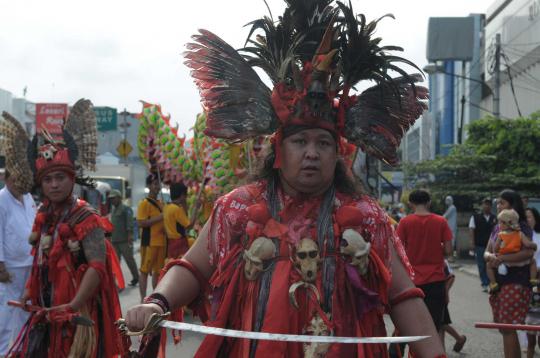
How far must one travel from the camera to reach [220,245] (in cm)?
342

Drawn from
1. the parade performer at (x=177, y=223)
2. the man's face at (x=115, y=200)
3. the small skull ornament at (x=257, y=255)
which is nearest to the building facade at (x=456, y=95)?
the man's face at (x=115, y=200)

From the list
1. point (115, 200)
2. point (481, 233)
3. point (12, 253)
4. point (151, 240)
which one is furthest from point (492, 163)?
point (12, 253)

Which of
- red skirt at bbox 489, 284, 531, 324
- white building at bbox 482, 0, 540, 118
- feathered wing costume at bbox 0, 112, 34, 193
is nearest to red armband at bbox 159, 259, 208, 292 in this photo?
feathered wing costume at bbox 0, 112, 34, 193

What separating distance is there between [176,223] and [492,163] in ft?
59.4

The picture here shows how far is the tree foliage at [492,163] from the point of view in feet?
83.2

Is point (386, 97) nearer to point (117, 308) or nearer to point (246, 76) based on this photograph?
point (246, 76)

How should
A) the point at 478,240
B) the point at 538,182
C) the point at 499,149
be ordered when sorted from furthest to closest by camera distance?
the point at 499,149 < the point at 538,182 < the point at 478,240

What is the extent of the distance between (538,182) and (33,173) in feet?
67.8

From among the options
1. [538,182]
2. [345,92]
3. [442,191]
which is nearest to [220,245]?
[345,92]

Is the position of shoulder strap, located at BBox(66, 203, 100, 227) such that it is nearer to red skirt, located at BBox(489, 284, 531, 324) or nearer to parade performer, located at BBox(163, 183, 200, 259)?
red skirt, located at BBox(489, 284, 531, 324)

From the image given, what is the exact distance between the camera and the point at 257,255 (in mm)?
3256

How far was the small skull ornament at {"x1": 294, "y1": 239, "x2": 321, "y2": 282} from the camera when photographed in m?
3.23

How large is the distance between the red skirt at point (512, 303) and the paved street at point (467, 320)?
1.09 metres

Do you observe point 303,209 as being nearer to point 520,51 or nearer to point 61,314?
point 61,314
